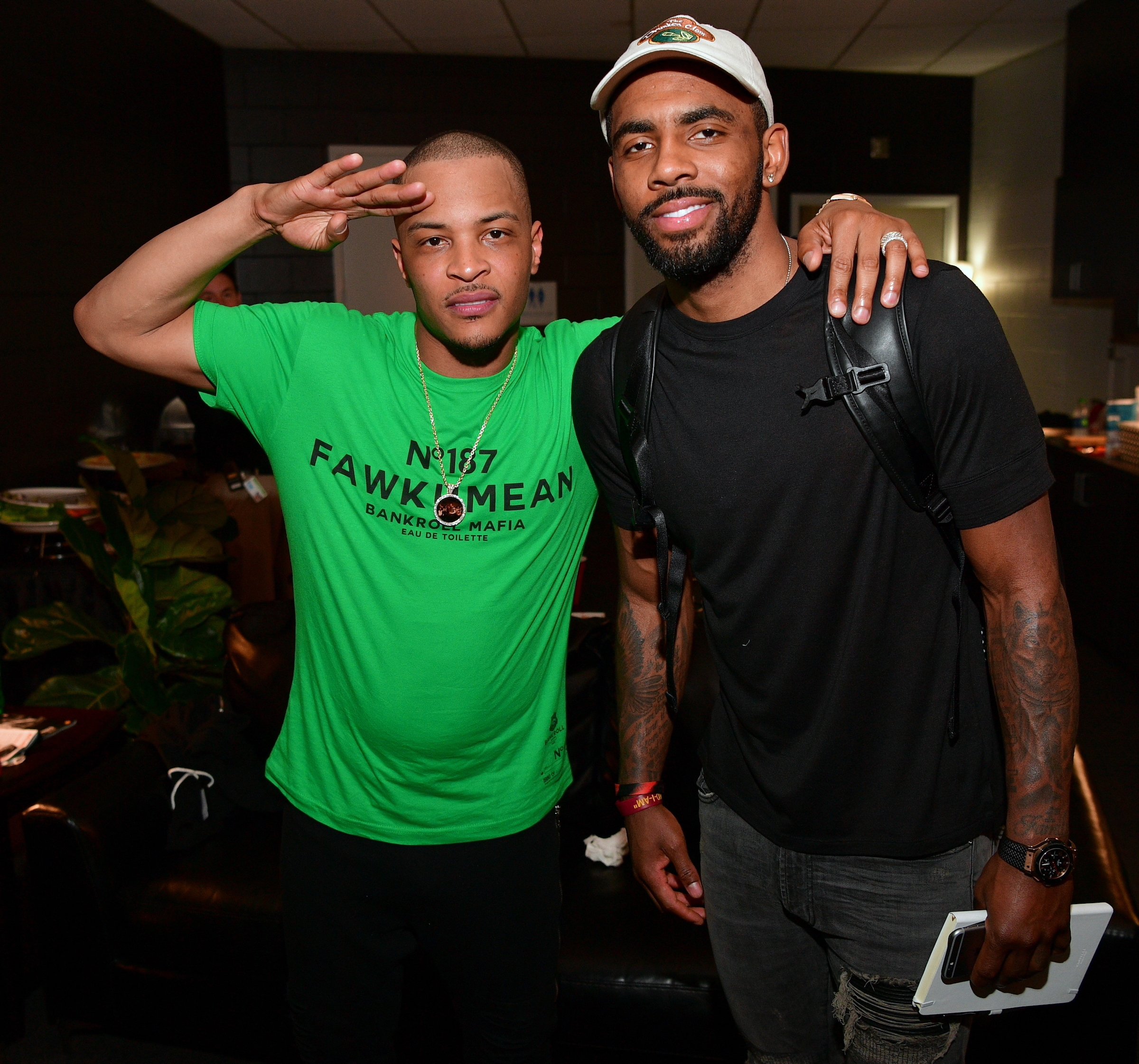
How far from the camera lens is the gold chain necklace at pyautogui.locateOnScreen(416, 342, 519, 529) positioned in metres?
1.43

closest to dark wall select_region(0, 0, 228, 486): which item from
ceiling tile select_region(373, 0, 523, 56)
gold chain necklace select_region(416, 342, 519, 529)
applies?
ceiling tile select_region(373, 0, 523, 56)

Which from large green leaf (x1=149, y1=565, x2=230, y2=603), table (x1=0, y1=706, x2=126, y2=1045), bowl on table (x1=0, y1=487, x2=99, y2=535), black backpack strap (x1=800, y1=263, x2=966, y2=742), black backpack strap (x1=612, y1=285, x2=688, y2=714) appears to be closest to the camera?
black backpack strap (x1=800, y1=263, x2=966, y2=742)

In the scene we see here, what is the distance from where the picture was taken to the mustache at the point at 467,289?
1.44 meters

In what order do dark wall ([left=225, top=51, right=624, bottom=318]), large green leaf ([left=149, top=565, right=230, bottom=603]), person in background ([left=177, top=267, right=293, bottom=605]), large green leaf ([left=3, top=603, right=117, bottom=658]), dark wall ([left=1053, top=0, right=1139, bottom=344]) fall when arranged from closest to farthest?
large green leaf ([left=3, top=603, right=117, bottom=658]), large green leaf ([left=149, top=565, right=230, bottom=603]), person in background ([left=177, top=267, right=293, bottom=605]), dark wall ([left=1053, top=0, right=1139, bottom=344]), dark wall ([left=225, top=51, right=624, bottom=318])

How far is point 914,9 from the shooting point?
227 inches

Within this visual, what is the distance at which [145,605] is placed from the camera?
3049 millimetres

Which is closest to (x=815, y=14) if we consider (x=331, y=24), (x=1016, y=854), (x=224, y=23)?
(x=331, y=24)

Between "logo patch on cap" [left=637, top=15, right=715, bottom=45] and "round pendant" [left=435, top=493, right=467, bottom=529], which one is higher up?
"logo patch on cap" [left=637, top=15, right=715, bottom=45]

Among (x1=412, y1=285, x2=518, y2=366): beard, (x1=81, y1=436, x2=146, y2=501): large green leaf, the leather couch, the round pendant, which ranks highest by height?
(x1=412, y1=285, x2=518, y2=366): beard

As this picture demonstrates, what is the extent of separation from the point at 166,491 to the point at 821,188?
19.7 feet

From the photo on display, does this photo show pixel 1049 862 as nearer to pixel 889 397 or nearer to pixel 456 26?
pixel 889 397

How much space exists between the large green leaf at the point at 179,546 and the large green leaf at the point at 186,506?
0.03 m

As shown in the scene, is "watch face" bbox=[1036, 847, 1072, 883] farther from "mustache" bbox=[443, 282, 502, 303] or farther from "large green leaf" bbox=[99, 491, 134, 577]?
"large green leaf" bbox=[99, 491, 134, 577]

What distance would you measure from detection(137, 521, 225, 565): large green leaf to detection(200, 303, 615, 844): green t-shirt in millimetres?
1669
